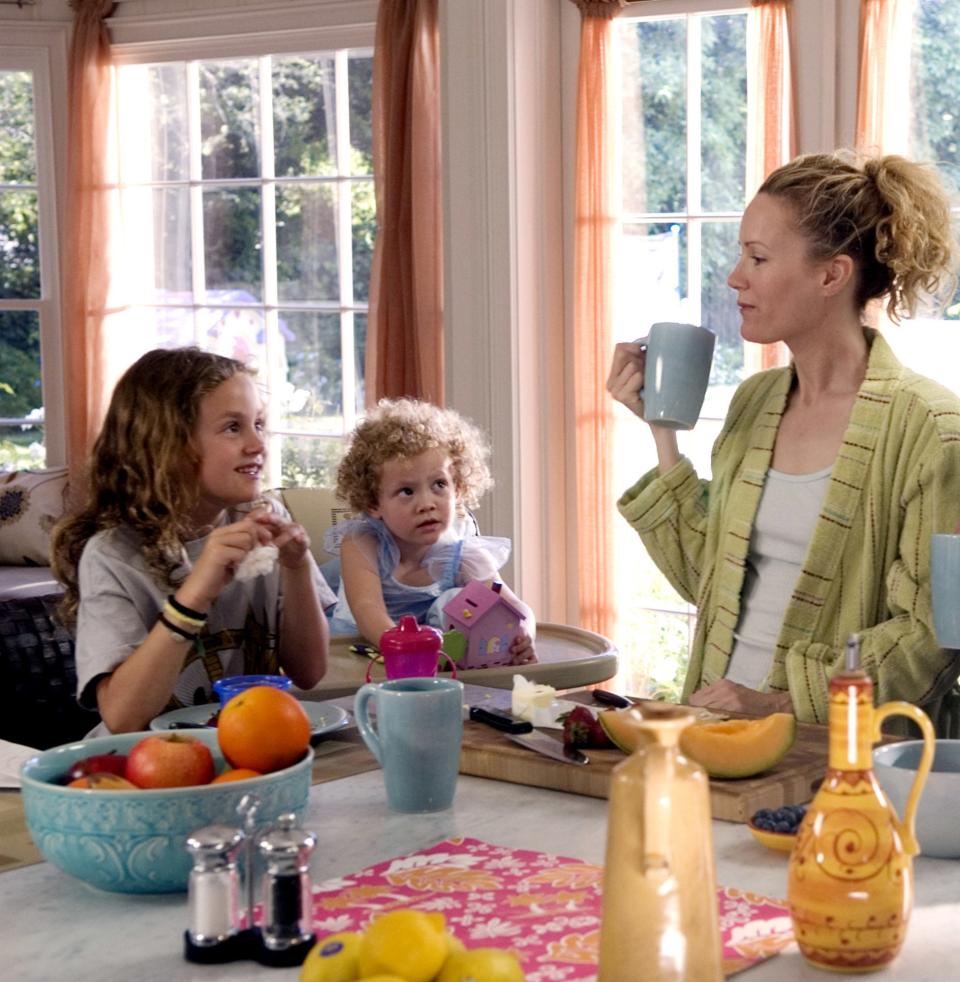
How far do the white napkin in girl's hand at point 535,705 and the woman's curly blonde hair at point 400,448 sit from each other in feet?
3.87

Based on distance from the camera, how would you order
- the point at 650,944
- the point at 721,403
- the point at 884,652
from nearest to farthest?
the point at 650,944 < the point at 884,652 < the point at 721,403

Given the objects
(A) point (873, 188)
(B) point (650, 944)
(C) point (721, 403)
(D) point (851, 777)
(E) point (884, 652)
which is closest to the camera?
(B) point (650, 944)

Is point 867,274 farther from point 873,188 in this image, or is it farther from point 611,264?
point 611,264

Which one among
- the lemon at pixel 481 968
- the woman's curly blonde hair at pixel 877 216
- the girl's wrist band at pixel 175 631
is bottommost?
the lemon at pixel 481 968

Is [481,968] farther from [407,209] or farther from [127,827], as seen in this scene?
[407,209]

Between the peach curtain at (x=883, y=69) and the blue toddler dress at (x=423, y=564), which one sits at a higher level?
the peach curtain at (x=883, y=69)

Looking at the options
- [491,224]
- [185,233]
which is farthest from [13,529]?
[491,224]

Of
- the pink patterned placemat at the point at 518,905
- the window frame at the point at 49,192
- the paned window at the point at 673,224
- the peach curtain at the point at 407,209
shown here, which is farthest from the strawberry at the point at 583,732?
the window frame at the point at 49,192

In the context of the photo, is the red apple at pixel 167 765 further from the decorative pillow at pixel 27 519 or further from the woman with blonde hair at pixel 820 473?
the decorative pillow at pixel 27 519

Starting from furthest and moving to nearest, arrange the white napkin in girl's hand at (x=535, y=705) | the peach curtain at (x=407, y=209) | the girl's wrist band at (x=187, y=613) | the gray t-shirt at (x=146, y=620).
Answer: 1. the peach curtain at (x=407, y=209)
2. the gray t-shirt at (x=146, y=620)
3. the girl's wrist band at (x=187, y=613)
4. the white napkin in girl's hand at (x=535, y=705)

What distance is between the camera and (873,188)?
2.30 meters

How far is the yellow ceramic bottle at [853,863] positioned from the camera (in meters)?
1.07

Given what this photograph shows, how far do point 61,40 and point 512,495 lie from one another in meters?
2.38

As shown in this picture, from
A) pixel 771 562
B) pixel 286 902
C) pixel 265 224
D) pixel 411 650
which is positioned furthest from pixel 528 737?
pixel 265 224
